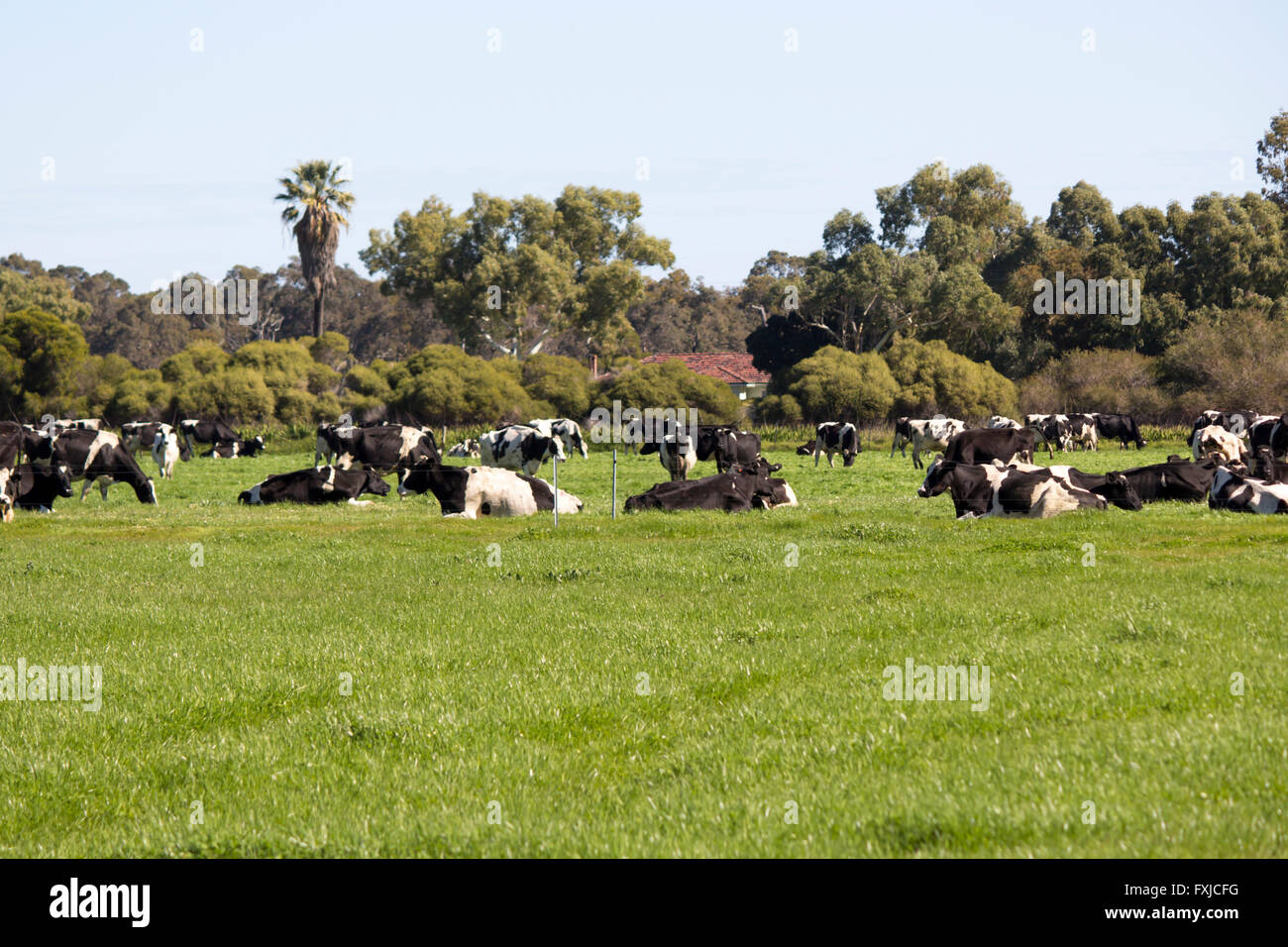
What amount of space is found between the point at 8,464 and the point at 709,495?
14738 mm

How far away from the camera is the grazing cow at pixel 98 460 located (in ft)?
86.7

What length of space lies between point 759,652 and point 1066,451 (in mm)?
45071

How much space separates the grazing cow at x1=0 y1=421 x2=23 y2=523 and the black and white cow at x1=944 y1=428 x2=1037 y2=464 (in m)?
19.5

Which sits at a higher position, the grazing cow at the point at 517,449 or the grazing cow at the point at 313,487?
the grazing cow at the point at 517,449

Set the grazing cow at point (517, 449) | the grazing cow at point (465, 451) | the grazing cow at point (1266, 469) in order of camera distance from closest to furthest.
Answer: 1. the grazing cow at point (1266, 469)
2. the grazing cow at point (517, 449)
3. the grazing cow at point (465, 451)

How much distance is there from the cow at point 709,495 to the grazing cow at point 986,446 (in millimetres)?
6740

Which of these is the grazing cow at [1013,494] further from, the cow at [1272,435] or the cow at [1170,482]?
the cow at [1272,435]

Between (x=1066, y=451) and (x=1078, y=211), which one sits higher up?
(x=1078, y=211)

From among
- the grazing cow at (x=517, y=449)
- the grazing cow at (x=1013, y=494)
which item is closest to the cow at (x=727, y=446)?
the grazing cow at (x=517, y=449)

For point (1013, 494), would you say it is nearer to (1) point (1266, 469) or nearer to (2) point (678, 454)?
(1) point (1266, 469)

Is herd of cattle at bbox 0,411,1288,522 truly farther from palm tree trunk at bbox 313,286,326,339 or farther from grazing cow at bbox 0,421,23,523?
palm tree trunk at bbox 313,286,326,339

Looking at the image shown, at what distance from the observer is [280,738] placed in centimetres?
707
